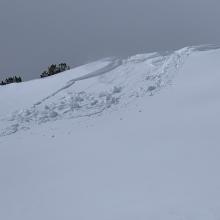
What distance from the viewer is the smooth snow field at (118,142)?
209 inches

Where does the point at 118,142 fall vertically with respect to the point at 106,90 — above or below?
below

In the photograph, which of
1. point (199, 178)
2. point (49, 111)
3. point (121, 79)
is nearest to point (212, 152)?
point (199, 178)

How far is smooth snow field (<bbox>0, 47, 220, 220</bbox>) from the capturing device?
209 inches

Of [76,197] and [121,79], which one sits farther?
[121,79]

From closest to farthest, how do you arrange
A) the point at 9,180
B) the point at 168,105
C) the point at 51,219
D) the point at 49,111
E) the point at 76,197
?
the point at 51,219
the point at 76,197
the point at 9,180
the point at 168,105
the point at 49,111

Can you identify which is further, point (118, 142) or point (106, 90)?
point (106, 90)

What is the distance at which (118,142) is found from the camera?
7418 mm

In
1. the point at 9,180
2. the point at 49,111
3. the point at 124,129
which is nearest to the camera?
the point at 9,180

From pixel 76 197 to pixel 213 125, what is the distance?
249 cm

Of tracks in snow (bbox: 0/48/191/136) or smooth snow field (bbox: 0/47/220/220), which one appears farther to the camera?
tracks in snow (bbox: 0/48/191/136)

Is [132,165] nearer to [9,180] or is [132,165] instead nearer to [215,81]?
[9,180]

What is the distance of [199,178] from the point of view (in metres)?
5.45

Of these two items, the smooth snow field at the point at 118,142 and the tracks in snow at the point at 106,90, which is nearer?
the smooth snow field at the point at 118,142

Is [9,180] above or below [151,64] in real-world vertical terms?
below
